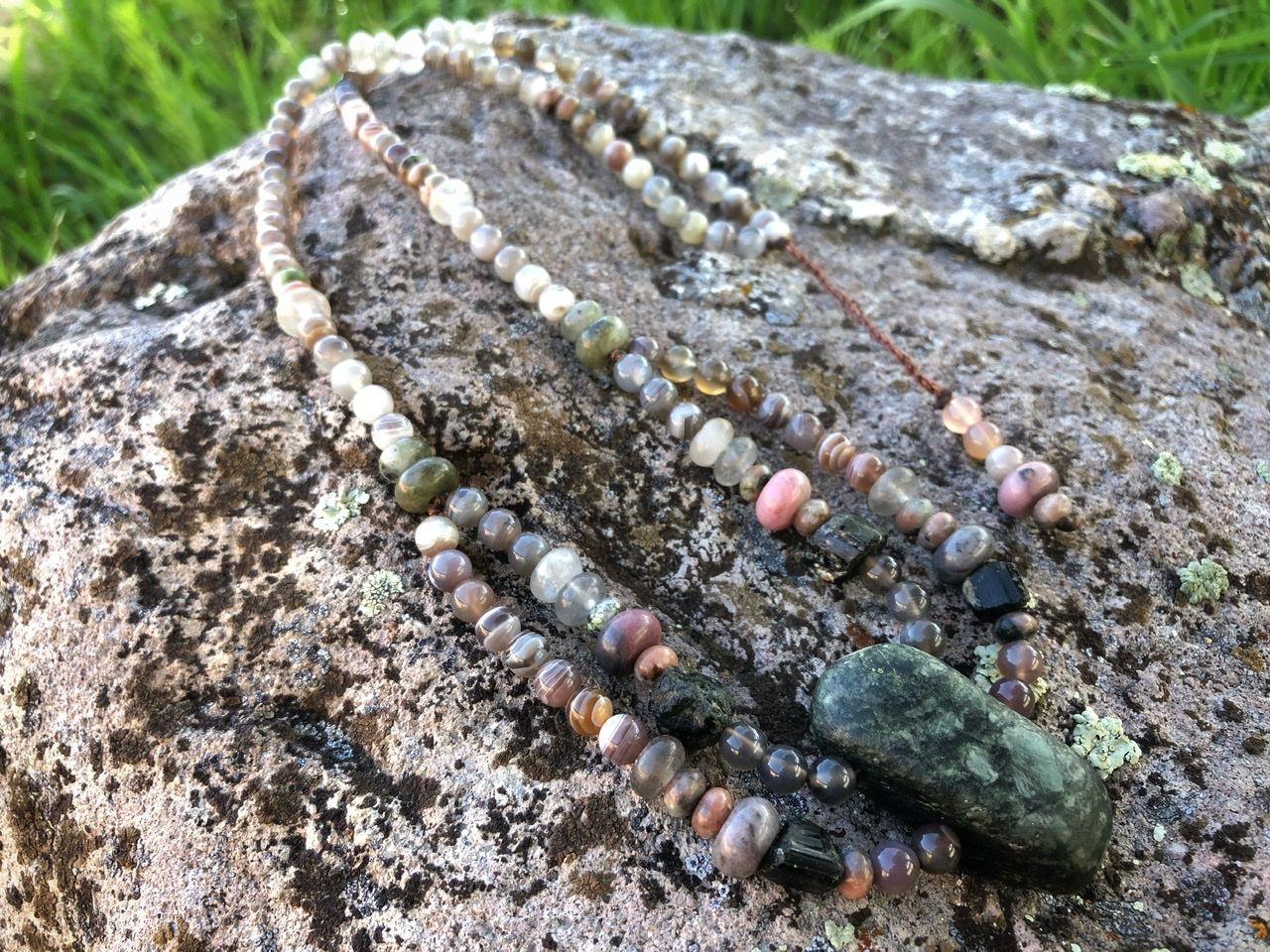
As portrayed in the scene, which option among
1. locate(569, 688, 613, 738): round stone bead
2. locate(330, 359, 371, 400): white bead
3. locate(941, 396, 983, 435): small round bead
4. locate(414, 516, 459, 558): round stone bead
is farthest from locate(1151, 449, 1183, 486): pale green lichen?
locate(330, 359, 371, 400): white bead

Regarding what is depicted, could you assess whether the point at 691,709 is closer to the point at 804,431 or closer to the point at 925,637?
the point at 925,637

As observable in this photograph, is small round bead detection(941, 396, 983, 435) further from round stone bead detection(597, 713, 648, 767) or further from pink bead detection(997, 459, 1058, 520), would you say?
round stone bead detection(597, 713, 648, 767)

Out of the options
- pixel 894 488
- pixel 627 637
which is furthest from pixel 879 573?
pixel 627 637

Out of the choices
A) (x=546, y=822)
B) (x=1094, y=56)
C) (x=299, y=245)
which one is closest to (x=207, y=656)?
(x=546, y=822)

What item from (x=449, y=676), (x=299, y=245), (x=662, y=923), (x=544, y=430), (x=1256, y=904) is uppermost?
(x=299, y=245)

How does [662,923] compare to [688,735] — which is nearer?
[662,923]

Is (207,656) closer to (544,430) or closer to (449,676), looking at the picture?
(449,676)
